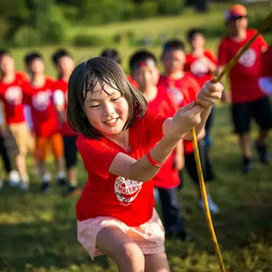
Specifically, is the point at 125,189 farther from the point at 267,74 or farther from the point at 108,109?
the point at 267,74

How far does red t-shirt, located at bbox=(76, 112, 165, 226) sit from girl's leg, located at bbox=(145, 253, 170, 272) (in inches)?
8.0

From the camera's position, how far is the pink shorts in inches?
84.8

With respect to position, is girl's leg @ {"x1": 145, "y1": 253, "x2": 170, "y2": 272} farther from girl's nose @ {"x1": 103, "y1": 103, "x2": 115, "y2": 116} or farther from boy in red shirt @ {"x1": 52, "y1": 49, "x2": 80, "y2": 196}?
boy in red shirt @ {"x1": 52, "y1": 49, "x2": 80, "y2": 196}

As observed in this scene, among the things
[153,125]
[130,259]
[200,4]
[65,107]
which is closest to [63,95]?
[65,107]

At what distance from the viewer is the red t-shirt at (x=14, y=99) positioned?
17.4 ft

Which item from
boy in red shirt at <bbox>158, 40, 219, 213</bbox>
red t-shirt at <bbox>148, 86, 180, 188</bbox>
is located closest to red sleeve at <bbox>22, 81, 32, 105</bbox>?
boy in red shirt at <bbox>158, 40, 219, 213</bbox>

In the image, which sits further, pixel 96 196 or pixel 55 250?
pixel 55 250

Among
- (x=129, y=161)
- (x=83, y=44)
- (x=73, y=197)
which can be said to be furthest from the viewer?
(x=83, y=44)

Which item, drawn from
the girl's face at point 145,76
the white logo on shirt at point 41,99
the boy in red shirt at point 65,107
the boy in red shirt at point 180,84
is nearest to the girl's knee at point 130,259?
the girl's face at point 145,76

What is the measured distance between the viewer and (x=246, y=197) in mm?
4305

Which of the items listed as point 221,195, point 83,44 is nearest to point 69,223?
point 221,195

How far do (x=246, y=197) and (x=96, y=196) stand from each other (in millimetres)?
2563

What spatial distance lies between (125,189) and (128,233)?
0.30 metres

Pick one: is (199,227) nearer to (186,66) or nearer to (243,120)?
(243,120)
